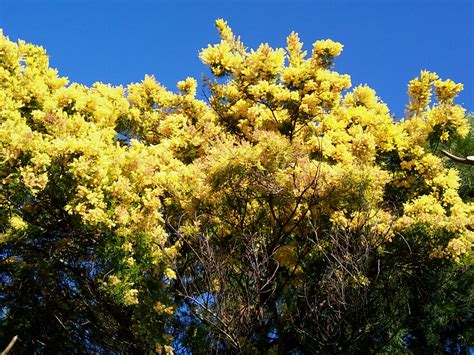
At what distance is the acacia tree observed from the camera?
6605 millimetres

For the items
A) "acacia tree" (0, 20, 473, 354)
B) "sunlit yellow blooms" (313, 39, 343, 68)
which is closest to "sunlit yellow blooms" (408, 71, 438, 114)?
"acacia tree" (0, 20, 473, 354)

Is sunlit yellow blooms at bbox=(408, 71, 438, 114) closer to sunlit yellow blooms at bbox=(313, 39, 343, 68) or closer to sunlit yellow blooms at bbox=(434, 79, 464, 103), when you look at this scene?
sunlit yellow blooms at bbox=(434, 79, 464, 103)

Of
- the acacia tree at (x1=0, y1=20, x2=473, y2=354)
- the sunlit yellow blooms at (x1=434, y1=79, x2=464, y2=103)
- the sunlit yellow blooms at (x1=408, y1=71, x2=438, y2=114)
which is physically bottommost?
the acacia tree at (x1=0, y1=20, x2=473, y2=354)

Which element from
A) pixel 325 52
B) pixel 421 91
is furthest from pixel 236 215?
pixel 421 91

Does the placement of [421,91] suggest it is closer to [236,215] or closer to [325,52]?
[325,52]

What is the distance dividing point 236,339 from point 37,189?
2.91 m

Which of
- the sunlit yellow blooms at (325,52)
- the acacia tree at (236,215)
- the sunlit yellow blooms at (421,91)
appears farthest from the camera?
the sunlit yellow blooms at (325,52)

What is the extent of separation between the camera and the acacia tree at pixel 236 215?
661 centimetres

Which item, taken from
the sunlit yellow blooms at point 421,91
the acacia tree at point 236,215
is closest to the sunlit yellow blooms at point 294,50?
the acacia tree at point 236,215

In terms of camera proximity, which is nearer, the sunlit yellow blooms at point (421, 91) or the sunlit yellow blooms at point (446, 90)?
the sunlit yellow blooms at point (446, 90)

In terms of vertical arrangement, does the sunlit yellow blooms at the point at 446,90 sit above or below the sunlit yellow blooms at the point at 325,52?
below

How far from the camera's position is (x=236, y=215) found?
333 inches

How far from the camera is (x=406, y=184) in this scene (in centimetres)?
898

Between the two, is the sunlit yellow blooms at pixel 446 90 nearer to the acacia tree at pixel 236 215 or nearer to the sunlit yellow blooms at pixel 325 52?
the acacia tree at pixel 236 215
